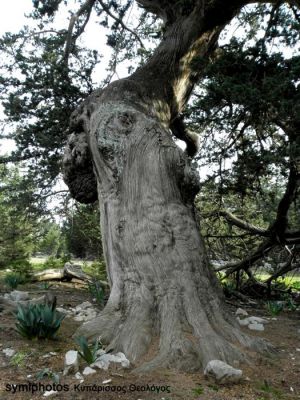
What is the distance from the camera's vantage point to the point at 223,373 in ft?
8.66

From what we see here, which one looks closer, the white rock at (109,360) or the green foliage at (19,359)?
the white rock at (109,360)

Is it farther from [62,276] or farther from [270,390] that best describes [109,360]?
[62,276]

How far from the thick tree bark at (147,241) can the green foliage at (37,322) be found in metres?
0.27

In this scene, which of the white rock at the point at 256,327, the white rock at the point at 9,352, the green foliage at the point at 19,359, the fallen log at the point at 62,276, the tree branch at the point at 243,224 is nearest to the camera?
the green foliage at the point at 19,359

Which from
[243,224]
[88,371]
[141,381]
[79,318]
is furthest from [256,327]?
[243,224]

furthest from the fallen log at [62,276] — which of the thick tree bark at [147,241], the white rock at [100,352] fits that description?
the white rock at [100,352]

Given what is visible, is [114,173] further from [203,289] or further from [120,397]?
[120,397]

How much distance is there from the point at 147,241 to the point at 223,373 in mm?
1465

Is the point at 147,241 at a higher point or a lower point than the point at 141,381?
higher

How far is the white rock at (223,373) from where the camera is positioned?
2629 mm

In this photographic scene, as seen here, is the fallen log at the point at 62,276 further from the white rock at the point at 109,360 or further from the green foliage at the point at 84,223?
the white rock at the point at 109,360

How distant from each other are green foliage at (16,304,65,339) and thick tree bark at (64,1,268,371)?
27 centimetres

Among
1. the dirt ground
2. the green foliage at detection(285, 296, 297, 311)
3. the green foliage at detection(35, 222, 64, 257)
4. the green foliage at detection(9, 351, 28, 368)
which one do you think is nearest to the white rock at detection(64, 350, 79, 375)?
the dirt ground

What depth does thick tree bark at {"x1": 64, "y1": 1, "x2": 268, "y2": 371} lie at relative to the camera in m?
3.15
